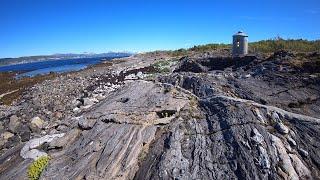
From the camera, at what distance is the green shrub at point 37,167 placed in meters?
14.1

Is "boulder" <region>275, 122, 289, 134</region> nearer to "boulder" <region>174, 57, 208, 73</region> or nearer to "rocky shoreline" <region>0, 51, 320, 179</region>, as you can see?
"rocky shoreline" <region>0, 51, 320, 179</region>

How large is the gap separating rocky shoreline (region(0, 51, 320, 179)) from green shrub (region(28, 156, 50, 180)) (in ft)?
1.28

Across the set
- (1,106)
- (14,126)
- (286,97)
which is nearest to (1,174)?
(14,126)

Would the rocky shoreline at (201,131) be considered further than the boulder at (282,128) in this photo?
No

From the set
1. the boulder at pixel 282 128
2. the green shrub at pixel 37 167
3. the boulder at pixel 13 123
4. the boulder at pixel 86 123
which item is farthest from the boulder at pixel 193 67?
the boulder at pixel 13 123

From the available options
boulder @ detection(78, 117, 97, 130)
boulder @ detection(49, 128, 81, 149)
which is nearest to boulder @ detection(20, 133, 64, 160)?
boulder @ detection(49, 128, 81, 149)

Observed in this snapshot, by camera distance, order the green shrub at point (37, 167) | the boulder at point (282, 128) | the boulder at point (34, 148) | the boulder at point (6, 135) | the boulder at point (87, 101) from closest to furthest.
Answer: the boulder at point (282, 128), the green shrub at point (37, 167), the boulder at point (34, 148), the boulder at point (6, 135), the boulder at point (87, 101)

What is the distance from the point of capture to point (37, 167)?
14461mm

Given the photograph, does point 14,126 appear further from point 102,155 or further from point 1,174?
point 102,155

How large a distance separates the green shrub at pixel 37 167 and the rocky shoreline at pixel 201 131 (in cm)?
39

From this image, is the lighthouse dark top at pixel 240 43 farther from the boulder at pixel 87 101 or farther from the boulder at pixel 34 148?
the boulder at pixel 34 148

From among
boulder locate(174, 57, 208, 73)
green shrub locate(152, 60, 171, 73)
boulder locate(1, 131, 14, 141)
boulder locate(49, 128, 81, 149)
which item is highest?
boulder locate(174, 57, 208, 73)

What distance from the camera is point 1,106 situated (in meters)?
36.3

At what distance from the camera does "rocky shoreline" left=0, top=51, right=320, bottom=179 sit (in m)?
11.6
